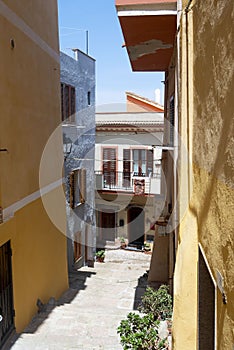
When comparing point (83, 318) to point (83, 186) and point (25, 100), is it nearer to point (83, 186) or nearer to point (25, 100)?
point (25, 100)

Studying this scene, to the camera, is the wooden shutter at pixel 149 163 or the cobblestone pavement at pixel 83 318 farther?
the wooden shutter at pixel 149 163

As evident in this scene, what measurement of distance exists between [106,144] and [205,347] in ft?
66.3

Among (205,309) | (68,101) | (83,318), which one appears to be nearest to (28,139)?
(83,318)

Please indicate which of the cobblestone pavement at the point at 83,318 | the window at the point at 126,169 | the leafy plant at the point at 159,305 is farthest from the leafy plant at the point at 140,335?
the window at the point at 126,169

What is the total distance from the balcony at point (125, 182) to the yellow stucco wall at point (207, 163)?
56.0 ft

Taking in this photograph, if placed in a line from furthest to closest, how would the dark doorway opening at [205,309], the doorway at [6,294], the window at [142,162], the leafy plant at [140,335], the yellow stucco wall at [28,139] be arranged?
the window at [142,162] → the yellow stucco wall at [28,139] → the doorway at [6,294] → the leafy plant at [140,335] → the dark doorway opening at [205,309]

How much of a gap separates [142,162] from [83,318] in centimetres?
1529

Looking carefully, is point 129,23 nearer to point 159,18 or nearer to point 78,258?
point 159,18

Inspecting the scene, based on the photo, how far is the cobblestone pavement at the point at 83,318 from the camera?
7.06 metres

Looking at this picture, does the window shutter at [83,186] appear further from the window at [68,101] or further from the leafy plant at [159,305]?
the leafy plant at [159,305]

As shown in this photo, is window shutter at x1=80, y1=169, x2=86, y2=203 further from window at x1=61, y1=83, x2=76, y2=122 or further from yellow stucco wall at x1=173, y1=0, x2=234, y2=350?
yellow stucco wall at x1=173, y1=0, x2=234, y2=350

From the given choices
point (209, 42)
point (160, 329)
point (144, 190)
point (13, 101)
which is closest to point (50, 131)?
point (13, 101)

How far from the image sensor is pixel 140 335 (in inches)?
232

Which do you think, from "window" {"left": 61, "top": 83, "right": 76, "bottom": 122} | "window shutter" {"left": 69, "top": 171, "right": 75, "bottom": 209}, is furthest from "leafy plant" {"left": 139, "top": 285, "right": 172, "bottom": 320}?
"window shutter" {"left": 69, "top": 171, "right": 75, "bottom": 209}
